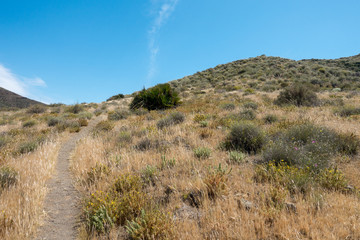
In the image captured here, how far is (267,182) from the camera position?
3.31m

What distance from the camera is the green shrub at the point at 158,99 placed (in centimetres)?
1386

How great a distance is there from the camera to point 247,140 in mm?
5176

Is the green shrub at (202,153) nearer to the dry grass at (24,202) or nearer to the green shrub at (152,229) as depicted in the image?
the green shrub at (152,229)

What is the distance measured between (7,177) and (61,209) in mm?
1567

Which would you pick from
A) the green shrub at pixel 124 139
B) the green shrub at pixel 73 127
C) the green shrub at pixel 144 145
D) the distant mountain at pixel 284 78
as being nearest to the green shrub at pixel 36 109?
the green shrub at pixel 73 127

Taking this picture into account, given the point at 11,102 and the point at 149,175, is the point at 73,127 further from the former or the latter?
the point at 11,102

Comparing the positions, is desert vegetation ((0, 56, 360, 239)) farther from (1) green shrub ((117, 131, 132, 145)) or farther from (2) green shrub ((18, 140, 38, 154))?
(1) green shrub ((117, 131, 132, 145))

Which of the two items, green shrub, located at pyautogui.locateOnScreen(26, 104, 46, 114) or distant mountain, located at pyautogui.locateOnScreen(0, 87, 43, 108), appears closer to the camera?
green shrub, located at pyautogui.locateOnScreen(26, 104, 46, 114)

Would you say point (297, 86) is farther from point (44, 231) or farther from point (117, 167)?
point (44, 231)

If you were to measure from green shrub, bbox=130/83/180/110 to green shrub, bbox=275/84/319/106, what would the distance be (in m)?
8.26

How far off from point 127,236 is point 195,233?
98 cm

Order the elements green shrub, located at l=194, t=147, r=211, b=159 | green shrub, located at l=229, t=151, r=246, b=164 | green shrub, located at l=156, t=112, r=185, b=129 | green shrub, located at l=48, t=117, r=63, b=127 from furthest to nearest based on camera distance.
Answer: green shrub, located at l=48, t=117, r=63, b=127
green shrub, located at l=156, t=112, r=185, b=129
green shrub, located at l=194, t=147, r=211, b=159
green shrub, located at l=229, t=151, r=246, b=164

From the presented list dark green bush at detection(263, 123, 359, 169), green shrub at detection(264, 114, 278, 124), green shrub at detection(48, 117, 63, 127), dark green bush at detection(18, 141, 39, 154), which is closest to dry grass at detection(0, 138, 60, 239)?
dark green bush at detection(18, 141, 39, 154)

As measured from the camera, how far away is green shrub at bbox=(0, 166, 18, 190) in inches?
135
